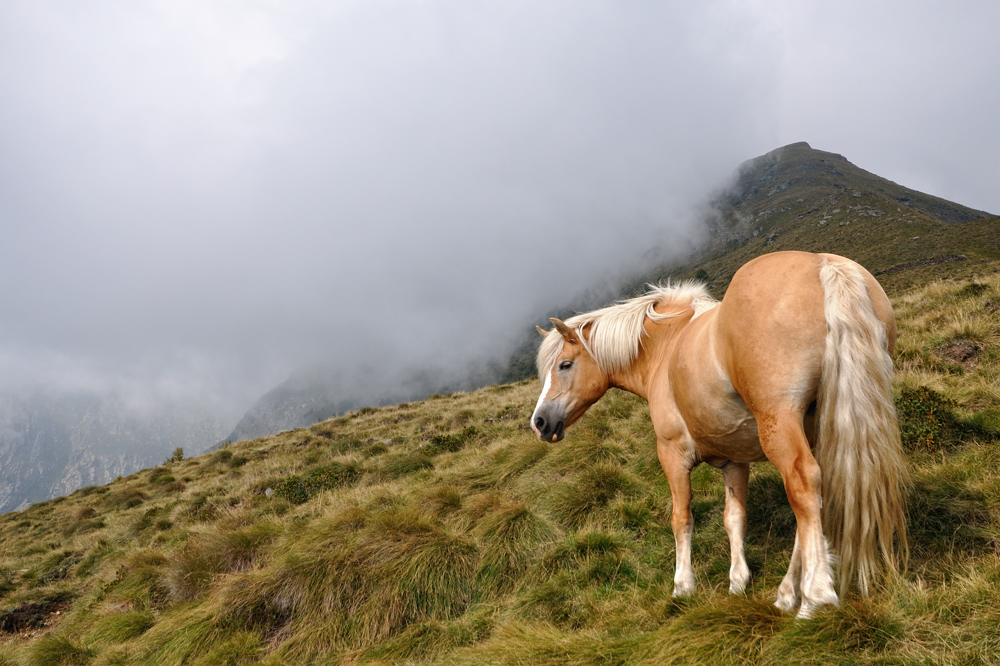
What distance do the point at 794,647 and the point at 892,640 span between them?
1.47 ft

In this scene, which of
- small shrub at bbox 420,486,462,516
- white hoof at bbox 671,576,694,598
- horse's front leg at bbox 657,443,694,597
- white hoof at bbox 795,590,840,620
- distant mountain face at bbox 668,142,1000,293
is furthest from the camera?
distant mountain face at bbox 668,142,1000,293

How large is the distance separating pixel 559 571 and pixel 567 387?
196 cm

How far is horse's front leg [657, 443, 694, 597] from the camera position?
3750 mm

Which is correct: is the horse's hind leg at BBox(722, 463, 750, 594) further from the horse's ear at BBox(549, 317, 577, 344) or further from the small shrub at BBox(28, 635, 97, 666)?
the small shrub at BBox(28, 635, 97, 666)

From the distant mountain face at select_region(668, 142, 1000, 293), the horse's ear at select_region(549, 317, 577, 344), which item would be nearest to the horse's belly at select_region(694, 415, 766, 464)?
the horse's ear at select_region(549, 317, 577, 344)

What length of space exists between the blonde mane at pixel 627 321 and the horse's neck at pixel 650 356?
61mm

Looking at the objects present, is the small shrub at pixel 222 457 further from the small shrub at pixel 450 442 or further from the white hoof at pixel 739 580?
the white hoof at pixel 739 580

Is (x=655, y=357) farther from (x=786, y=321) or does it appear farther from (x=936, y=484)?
(x=936, y=484)

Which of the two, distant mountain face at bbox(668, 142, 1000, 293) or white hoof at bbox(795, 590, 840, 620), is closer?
white hoof at bbox(795, 590, 840, 620)

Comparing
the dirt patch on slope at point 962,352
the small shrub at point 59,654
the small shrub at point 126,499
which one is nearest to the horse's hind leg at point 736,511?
the dirt patch on slope at point 962,352

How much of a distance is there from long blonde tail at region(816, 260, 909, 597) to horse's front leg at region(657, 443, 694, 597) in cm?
121

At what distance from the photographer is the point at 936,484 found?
3.75m

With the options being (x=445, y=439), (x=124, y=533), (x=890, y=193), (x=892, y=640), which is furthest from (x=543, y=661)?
(x=890, y=193)

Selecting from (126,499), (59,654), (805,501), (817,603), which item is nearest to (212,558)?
(59,654)
